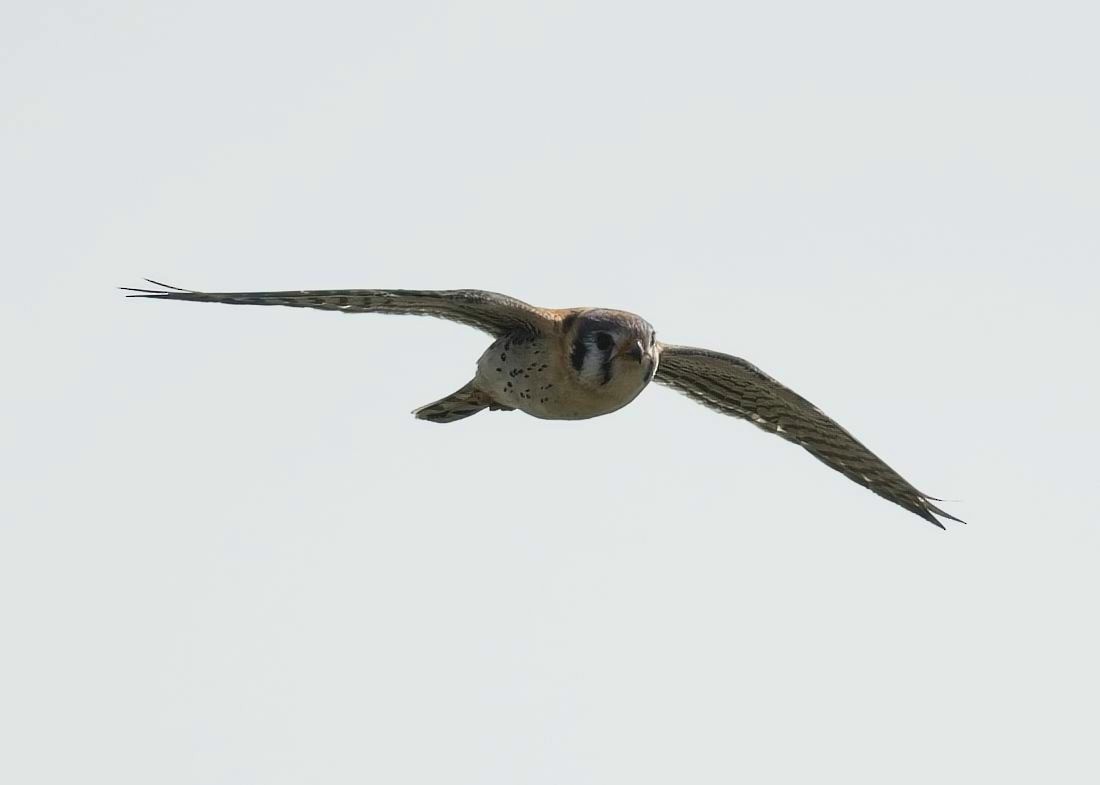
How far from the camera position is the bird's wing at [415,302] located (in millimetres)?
12631

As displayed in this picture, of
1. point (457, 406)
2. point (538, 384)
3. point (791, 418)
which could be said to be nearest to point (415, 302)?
point (538, 384)

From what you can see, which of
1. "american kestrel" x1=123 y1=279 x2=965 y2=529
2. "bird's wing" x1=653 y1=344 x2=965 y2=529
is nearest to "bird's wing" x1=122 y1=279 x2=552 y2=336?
"american kestrel" x1=123 y1=279 x2=965 y2=529

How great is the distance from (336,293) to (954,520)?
6678 millimetres

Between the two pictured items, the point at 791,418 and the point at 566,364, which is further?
the point at 791,418

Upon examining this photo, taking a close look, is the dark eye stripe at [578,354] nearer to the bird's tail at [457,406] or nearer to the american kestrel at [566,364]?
the american kestrel at [566,364]

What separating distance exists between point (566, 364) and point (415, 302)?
1258 millimetres

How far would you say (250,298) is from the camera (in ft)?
41.6

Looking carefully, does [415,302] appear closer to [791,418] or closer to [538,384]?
[538,384]

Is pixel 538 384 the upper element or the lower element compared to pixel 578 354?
lower

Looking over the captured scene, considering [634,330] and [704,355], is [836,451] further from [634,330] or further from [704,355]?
[634,330]

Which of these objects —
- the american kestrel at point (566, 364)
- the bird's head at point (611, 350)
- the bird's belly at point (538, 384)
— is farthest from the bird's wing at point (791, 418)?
the bird's head at point (611, 350)

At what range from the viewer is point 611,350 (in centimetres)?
1344

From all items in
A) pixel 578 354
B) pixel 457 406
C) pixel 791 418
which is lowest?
pixel 457 406

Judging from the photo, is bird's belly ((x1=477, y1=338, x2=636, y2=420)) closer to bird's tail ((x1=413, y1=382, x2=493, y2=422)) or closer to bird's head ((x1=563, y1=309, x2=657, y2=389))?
bird's head ((x1=563, y1=309, x2=657, y2=389))
